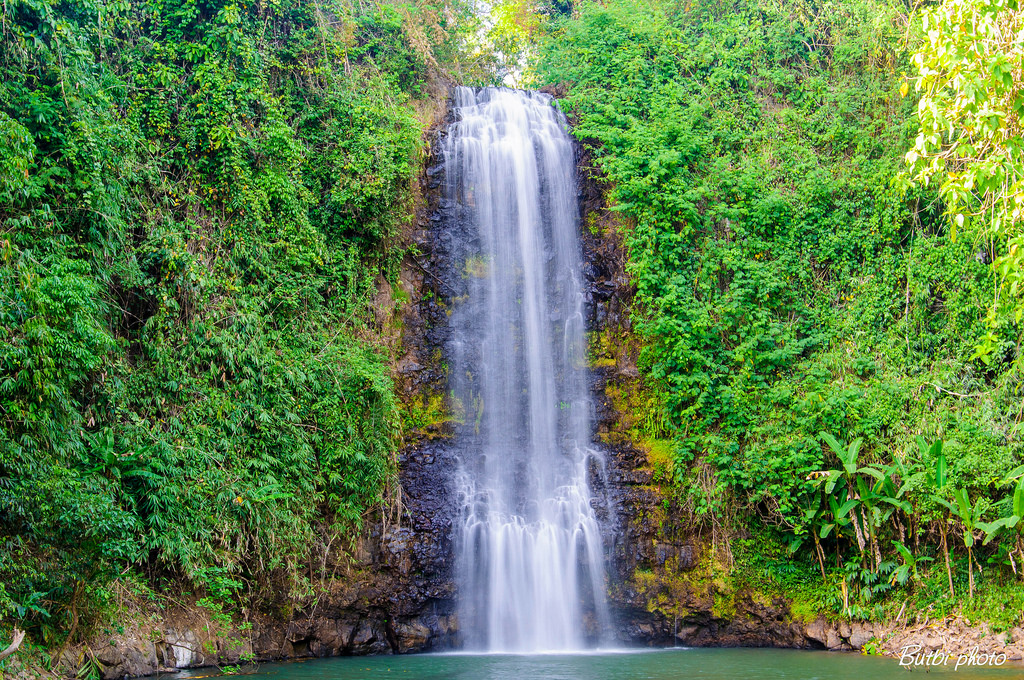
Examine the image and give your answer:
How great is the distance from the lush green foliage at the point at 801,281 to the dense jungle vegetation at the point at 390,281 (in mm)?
57

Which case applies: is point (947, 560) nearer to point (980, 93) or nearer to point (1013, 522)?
point (1013, 522)

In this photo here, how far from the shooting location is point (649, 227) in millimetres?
13789

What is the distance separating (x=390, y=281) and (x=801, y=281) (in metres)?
6.92

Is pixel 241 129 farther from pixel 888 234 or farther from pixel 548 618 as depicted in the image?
pixel 888 234

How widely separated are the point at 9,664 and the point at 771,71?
15.8m

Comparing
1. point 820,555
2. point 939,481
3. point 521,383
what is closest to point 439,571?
point 521,383

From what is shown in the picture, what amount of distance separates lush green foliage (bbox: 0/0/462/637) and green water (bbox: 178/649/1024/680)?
1.40 meters

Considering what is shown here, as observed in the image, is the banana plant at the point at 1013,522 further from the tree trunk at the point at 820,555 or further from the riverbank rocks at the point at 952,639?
the tree trunk at the point at 820,555

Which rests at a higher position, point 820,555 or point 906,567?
point 820,555

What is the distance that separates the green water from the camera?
859cm

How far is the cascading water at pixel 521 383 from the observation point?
11273 millimetres

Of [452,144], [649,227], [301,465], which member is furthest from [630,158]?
[301,465]

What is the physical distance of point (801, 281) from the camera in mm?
13664

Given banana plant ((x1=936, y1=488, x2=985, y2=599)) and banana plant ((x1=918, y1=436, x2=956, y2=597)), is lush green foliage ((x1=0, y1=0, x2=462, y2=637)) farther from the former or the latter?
banana plant ((x1=936, y1=488, x2=985, y2=599))
